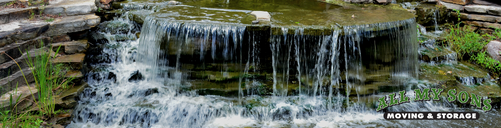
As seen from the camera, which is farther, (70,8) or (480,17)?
(480,17)

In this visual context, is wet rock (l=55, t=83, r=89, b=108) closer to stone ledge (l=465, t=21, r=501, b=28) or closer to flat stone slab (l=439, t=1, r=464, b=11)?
flat stone slab (l=439, t=1, r=464, b=11)

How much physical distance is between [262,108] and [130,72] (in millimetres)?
1921

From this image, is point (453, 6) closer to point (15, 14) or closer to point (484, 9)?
point (484, 9)

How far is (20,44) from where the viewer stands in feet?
12.0

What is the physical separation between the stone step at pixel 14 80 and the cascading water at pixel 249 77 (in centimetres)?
63

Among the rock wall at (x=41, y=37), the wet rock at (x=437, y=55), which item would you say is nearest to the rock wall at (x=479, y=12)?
the wet rock at (x=437, y=55)

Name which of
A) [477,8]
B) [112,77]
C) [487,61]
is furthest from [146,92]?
[477,8]

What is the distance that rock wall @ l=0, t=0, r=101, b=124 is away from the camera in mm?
3436

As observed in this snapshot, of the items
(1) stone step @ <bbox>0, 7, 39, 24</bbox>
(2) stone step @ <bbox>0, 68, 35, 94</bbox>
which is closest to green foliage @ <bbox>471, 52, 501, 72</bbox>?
(2) stone step @ <bbox>0, 68, 35, 94</bbox>

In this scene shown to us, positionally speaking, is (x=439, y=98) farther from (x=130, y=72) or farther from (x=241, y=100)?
(x=130, y=72)

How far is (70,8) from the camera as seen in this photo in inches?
184

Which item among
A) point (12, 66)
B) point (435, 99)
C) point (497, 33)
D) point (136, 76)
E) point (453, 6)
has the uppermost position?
point (453, 6)

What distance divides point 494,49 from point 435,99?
5.79 feet

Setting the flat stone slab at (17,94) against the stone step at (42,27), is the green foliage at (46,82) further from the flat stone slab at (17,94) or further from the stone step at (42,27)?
the stone step at (42,27)
